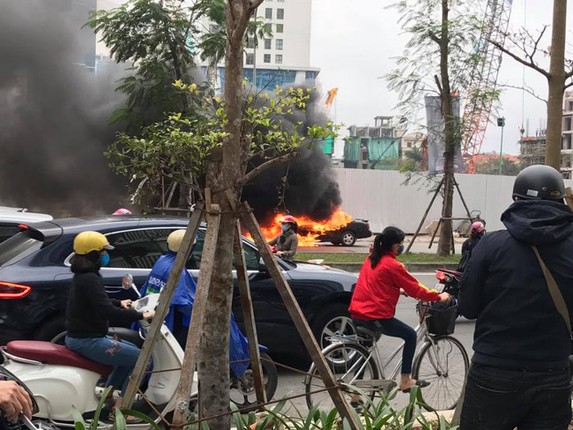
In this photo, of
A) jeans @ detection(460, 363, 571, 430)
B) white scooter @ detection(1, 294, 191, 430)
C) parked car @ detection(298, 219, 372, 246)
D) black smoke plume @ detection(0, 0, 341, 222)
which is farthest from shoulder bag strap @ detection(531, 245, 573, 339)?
parked car @ detection(298, 219, 372, 246)

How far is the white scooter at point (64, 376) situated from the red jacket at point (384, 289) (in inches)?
59.3

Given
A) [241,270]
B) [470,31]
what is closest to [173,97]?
[470,31]

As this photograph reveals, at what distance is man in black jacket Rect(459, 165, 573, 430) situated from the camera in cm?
281

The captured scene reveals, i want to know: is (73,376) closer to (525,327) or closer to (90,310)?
(90,310)

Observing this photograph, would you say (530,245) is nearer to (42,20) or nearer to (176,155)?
(176,155)

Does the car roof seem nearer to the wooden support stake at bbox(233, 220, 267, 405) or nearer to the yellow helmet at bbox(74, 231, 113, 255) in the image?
the yellow helmet at bbox(74, 231, 113, 255)

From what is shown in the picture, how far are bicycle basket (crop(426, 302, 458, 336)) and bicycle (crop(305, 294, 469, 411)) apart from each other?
0.04 ft

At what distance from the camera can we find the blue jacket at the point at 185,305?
15.0 feet

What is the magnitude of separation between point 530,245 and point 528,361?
481 millimetres

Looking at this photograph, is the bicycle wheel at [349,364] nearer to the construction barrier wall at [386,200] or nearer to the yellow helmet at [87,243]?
the yellow helmet at [87,243]

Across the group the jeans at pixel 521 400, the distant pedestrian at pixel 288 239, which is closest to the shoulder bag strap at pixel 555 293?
the jeans at pixel 521 400

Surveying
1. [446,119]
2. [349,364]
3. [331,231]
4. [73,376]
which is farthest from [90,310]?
[331,231]

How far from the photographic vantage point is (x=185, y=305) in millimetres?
4609

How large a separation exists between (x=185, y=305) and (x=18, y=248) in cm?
203
